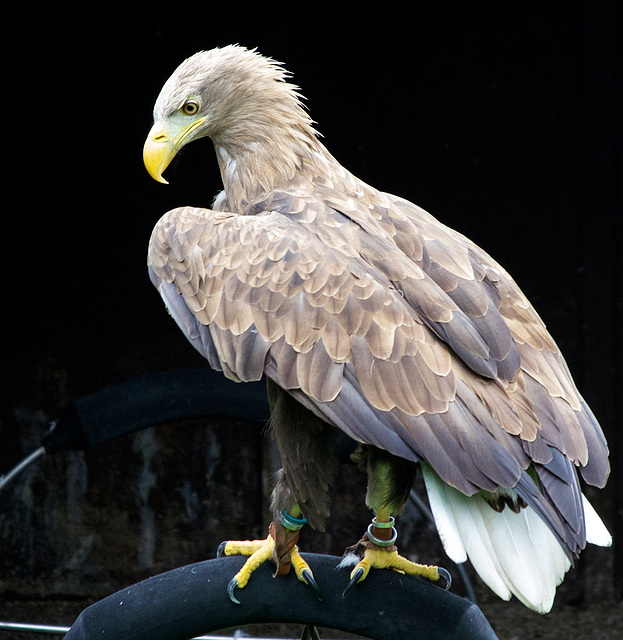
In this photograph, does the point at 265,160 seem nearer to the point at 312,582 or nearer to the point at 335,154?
the point at 312,582

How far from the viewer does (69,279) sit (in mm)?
3811

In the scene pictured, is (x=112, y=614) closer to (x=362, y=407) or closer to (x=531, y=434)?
(x=362, y=407)

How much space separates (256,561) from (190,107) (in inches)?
39.0

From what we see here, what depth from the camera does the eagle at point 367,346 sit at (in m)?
1.65

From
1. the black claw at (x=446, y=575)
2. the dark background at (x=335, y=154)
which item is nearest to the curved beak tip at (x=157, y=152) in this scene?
the black claw at (x=446, y=575)

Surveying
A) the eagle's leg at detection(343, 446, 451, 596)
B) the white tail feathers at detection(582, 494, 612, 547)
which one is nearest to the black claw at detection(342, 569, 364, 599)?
the eagle's leg at detection(343, 446, 451, 596)

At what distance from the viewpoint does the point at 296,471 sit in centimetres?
193

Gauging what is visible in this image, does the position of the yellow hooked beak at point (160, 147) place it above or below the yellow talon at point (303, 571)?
above

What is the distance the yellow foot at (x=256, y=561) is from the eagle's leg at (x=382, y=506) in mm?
80

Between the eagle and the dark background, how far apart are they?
1.34 meters

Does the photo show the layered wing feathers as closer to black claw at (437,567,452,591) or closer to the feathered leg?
the feathered leg

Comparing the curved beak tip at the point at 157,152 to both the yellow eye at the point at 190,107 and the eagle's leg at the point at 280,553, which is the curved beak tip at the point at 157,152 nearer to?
the yellow eye at the point at 190,107

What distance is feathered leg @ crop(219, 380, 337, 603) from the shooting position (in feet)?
6.31

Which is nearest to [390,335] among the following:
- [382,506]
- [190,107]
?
[382,506]
